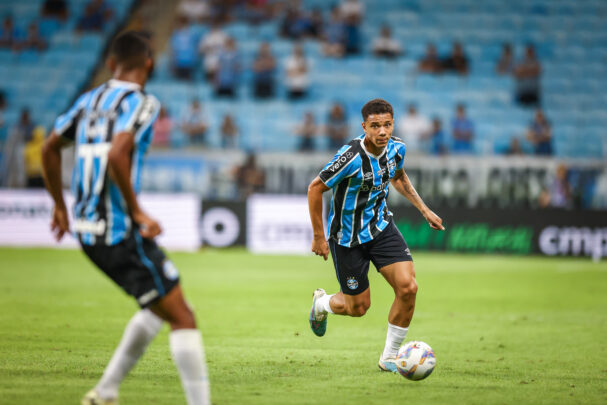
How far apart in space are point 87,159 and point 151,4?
967 inches

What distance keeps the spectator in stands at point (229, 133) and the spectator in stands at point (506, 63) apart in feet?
27.6

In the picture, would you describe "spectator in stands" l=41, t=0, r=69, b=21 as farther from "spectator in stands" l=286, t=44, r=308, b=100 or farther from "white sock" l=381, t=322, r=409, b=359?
"white sock" l=381, t=322, r=409, b=359

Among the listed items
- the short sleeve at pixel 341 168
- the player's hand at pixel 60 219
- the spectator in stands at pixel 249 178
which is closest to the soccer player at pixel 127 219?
the player's hand at pixel 60 219

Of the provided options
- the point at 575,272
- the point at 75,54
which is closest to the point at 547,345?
the point at 575,272

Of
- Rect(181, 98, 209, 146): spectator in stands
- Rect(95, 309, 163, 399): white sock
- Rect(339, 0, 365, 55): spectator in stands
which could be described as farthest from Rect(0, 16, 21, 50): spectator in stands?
Rect(95, 309, 163, 399): white sock

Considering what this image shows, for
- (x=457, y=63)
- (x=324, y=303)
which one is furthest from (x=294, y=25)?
(x=324, y=303)

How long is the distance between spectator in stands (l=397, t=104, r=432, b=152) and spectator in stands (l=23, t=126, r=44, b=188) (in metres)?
9.37

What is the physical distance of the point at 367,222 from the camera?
748 centimetres

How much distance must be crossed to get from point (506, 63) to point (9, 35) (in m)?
15.6

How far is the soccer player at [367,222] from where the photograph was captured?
7195mm

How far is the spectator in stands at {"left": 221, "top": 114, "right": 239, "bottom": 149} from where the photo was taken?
22.8 metres

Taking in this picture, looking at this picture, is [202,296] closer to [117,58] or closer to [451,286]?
[451,286]

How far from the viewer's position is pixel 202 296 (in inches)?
501

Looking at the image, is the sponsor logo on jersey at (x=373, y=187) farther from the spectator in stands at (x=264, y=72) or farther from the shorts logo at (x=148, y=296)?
the spectator in stands at (x=264, y=72)
